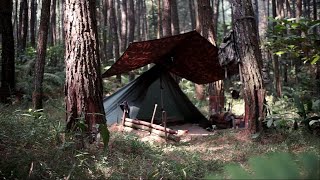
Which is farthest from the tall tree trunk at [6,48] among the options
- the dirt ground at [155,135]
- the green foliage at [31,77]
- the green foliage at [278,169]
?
the green foliage at [278,169]

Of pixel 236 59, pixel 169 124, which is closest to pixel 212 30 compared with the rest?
pixel 169 124

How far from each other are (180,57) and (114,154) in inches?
197

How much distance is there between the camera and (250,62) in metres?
6.03

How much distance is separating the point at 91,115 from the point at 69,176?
4.94 ft

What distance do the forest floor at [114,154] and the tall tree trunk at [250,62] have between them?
38cm

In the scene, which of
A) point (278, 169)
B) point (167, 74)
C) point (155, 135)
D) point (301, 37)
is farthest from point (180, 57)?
point (278, 169)

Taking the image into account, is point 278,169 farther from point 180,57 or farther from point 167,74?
point 167,74

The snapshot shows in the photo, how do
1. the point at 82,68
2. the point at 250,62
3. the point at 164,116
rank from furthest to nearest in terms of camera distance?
the point at 164,116 → the point at 250,62 → the point at 82,68

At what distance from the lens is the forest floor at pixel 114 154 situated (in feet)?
12.1

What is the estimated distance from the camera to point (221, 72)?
9133 mm

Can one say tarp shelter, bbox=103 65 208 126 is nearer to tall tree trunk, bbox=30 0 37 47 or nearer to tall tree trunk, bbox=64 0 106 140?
tall tree trunk, bbox=64 0 106 140

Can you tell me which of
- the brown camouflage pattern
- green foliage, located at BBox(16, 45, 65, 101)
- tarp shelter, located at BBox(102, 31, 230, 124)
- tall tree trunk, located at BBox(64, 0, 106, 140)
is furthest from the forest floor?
green foliage, located at BBox(16, 45, 65, 101)

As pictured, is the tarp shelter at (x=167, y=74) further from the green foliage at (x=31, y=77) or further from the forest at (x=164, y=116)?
the green foliage at (x=31, y=77)

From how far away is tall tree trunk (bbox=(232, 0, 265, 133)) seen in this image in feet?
19.6
